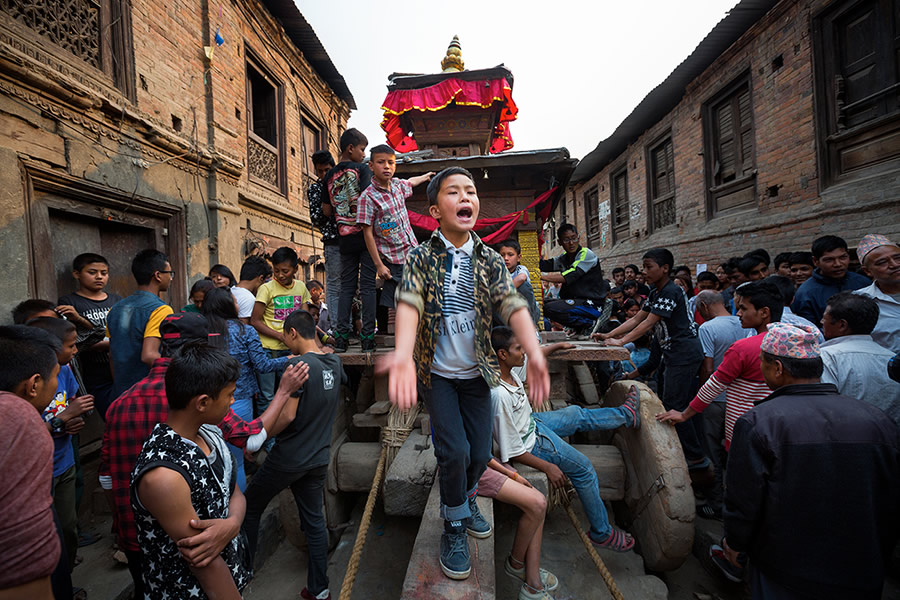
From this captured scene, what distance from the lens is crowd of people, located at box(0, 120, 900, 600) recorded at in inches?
63.4

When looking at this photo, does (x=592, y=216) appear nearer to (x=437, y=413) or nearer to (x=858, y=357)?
(x=858, y=357)

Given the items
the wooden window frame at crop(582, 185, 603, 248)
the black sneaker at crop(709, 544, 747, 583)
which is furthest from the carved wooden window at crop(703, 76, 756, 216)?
the black sneaker at crop(709, 544, 747, 583)

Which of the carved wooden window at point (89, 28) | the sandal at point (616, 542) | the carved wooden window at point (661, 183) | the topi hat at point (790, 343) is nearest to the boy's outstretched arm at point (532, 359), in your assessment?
the topi hat at point (790, 343)

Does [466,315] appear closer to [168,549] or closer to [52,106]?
[168,549]

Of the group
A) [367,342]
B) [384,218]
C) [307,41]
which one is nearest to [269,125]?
[307,41]

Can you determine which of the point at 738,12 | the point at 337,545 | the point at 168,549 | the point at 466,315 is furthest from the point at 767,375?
the point at 738,12

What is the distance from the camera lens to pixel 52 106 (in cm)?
459

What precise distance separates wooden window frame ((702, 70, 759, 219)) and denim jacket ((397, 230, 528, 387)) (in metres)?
9.46

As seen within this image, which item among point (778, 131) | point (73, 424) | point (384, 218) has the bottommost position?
point (73, 424)

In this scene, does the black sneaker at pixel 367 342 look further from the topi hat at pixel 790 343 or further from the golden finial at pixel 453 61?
the golden finial at pixel 453 61

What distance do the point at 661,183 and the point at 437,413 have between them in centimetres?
1370

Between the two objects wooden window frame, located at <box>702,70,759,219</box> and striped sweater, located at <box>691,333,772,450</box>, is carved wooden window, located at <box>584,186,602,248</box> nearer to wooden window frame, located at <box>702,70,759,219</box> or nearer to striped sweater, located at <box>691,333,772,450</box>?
wooden window frame, located at <box>702,70,759,219</box>

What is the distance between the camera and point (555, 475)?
3.01 metres

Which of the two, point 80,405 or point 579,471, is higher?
point 80,405
